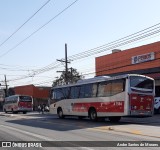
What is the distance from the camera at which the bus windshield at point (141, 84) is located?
78.0ft

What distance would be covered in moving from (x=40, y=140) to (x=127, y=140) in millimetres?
3311

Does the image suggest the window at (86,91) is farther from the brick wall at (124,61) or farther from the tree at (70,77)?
the tree at (70,77)

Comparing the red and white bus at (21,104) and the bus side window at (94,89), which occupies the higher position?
the bus side window at (94,89)

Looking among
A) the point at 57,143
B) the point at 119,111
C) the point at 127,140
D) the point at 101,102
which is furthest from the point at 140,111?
the point at 57,143

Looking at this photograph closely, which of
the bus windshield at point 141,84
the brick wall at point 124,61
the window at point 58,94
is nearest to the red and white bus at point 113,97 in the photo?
the bus windshield at point 141,84

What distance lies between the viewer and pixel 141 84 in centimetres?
2427

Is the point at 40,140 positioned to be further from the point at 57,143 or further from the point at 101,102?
the point at 101,102

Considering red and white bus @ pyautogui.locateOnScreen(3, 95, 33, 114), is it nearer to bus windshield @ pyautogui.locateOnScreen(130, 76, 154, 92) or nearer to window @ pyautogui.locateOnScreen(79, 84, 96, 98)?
window @ pyautogui.locateOnScreen(79, 84, 96, 98)

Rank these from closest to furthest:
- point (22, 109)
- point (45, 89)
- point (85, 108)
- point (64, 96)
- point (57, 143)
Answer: point (57, 143) → point (85, 108) → point (64, 96) → point (22, 109) → point (45, 89)

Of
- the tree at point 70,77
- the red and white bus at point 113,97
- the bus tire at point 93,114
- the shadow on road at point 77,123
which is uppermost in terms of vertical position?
the tree at point 70,77

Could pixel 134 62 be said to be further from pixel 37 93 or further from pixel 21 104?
pixel 37 93

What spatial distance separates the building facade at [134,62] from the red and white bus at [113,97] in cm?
1190

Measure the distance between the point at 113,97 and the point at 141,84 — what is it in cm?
203

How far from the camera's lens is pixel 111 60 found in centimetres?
4859
